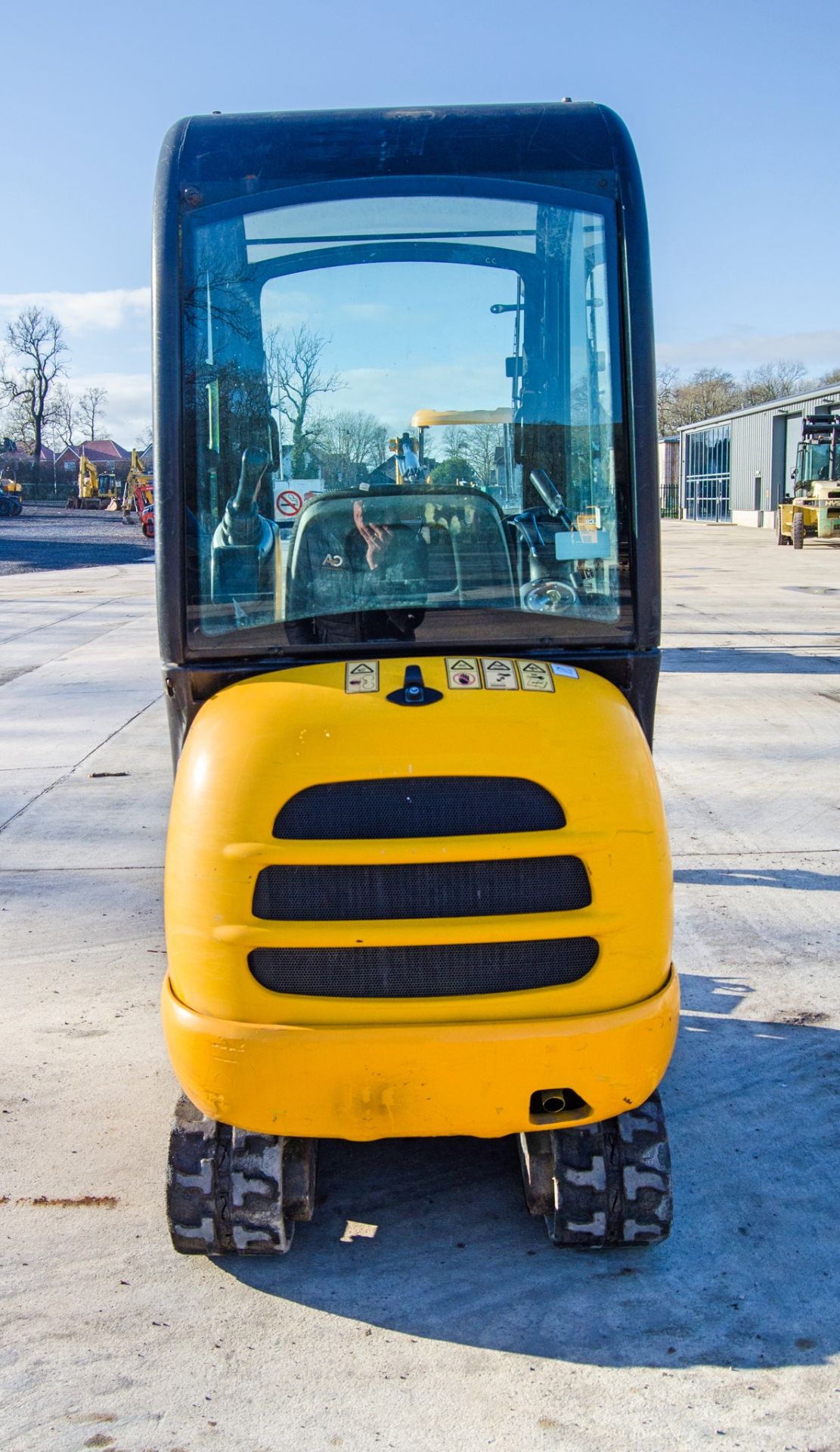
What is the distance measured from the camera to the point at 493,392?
3.34m

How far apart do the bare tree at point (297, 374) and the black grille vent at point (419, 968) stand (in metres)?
1.36

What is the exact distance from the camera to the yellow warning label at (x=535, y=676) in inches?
118

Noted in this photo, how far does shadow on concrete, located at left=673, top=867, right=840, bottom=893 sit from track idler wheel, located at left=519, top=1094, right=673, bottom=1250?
9.69 ft

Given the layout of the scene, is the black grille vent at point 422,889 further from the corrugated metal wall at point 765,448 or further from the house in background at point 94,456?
the house in background at point 94,456

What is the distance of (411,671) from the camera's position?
2.99 m

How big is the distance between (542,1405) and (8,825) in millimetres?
5186

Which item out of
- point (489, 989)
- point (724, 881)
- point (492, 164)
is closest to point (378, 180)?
point (492, 164)

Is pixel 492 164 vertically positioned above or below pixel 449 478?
above

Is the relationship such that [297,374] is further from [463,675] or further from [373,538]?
[463,675]

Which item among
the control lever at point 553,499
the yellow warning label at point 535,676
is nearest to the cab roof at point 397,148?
the control lever at point 553,499

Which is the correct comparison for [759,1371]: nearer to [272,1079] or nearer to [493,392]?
[272,1079]

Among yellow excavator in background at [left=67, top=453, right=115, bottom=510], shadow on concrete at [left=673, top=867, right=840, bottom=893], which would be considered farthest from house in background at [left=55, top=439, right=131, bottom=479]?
shadow on concrete at [left=673, top=867, right=840, bottom=893]

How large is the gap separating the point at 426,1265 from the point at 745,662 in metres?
10.3

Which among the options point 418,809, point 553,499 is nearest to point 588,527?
point 553,499
